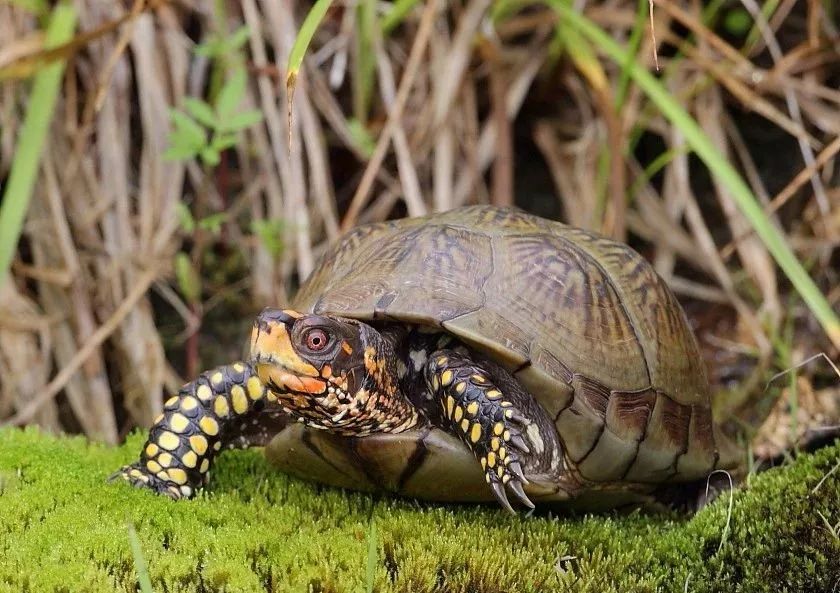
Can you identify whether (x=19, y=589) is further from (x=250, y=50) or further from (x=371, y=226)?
(x=250, y=50)

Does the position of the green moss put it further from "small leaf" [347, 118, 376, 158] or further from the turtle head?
"small leaf" [347, 118, 376, 158]

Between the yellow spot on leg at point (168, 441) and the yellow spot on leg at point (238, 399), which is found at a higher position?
the yellow spot on leg at point (238, 399)

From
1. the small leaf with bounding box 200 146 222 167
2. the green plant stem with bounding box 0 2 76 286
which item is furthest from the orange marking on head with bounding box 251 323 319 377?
the small leaf with bounding box 200 146 222 167

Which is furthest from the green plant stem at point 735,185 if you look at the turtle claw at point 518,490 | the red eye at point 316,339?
the red eye at point 316,339

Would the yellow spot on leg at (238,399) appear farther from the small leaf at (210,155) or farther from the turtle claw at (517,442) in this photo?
the small leaf at (210,155)

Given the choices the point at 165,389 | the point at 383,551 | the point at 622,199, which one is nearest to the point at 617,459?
the point at 383,551
